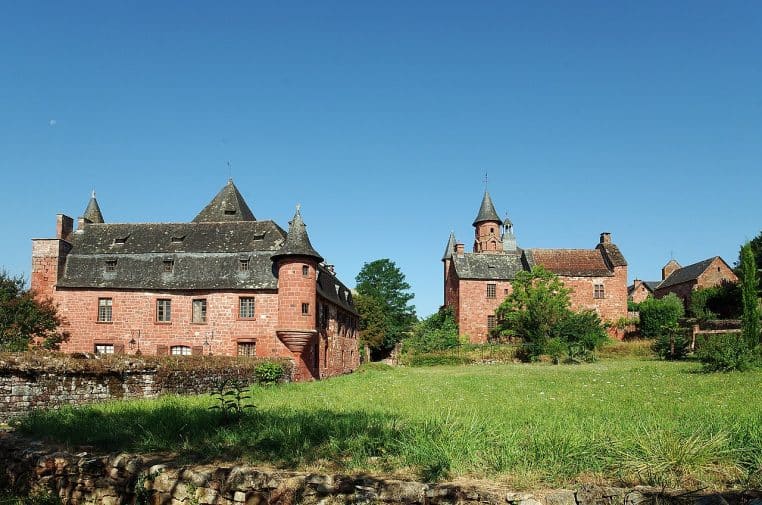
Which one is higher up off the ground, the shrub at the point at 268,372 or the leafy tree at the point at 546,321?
the leafy tree at the point at 546,321

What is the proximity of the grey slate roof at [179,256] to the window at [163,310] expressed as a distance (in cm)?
91

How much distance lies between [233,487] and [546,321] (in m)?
36.9

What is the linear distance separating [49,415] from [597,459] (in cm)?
988

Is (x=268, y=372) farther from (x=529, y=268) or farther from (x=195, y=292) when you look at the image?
(x=529, y=268)

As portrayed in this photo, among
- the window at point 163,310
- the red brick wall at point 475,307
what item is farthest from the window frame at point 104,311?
the red brick wall at point 475,307

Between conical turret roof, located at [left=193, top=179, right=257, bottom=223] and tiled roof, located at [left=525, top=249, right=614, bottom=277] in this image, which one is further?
tiled roof, located at [left=525, top=249, right=614, bottom=277]

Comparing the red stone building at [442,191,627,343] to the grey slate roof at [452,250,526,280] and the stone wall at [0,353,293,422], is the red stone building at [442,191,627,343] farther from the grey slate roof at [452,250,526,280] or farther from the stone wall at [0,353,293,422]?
the stone wall at [0,353,293,422]

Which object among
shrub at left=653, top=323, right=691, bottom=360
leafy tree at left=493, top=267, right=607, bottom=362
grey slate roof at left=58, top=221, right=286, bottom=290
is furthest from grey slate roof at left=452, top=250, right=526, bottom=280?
grey slate roof at left=58, top=221, right=286, bottom=290

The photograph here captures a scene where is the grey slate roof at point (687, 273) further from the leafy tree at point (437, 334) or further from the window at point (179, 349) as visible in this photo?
the window at point (179, 349)

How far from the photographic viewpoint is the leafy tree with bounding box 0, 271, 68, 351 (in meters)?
28.0

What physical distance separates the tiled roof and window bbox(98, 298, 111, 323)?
1296 inches

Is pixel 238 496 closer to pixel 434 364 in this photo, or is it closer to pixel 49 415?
pixel 49 415

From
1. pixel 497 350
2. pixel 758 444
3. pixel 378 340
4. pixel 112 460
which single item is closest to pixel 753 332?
pixel 497 350

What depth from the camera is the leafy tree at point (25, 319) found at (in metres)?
28.0
